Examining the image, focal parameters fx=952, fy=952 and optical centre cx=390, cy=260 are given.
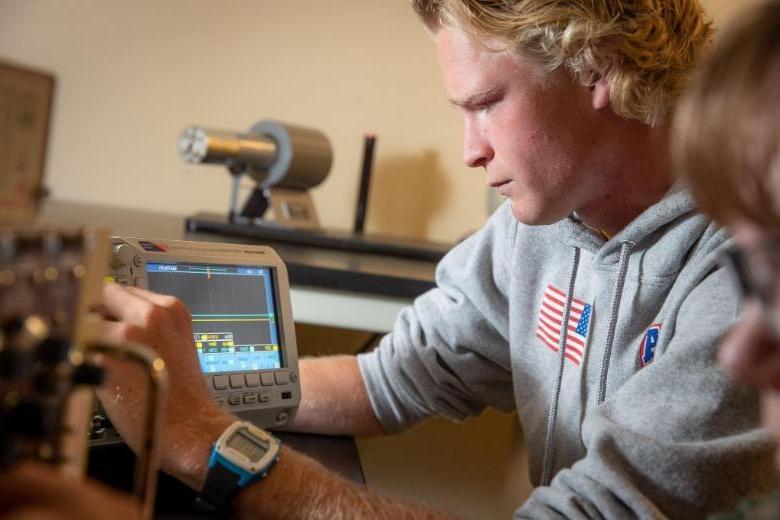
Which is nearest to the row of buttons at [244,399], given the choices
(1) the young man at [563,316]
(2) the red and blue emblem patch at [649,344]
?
(1) the young man at [563,316]

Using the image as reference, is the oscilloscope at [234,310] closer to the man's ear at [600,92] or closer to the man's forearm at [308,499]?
the man's forearm at [308,499]

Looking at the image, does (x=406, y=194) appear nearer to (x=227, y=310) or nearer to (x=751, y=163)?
(x=227, y=310)

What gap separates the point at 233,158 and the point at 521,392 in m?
1.00

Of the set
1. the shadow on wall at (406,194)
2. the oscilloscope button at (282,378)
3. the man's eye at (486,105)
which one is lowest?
the oscilloscope button at (282,378)

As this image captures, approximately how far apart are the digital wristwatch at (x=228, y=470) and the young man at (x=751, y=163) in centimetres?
50

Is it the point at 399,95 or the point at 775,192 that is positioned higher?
the point at 399,95

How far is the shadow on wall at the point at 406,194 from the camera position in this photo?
8.18 ft

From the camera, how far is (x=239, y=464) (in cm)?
94

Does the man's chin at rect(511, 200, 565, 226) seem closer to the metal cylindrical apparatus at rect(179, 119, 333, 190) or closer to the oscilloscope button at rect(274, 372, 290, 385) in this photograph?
the oscilloscope button at rect(274, 372, 290, 385)

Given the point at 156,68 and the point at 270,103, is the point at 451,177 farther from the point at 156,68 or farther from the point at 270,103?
the point at 156,68

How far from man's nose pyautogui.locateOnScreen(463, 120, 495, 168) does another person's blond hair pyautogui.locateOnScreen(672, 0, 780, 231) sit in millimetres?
673

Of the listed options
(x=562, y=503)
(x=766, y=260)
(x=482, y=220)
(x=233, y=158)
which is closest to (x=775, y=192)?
(x=766, y=260)

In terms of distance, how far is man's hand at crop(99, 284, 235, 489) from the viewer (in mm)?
919

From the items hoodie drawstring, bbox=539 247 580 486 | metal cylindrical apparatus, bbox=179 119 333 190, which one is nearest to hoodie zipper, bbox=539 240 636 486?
hoodie drawstring, bbox=539 247 580 486
